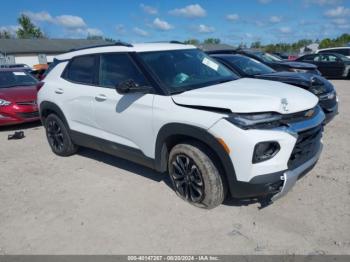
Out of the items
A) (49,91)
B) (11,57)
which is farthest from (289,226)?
(11,57)

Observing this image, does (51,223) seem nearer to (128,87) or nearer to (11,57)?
(128,87)

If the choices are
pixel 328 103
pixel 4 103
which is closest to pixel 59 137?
pixel 4 103

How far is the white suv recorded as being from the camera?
10.0ft

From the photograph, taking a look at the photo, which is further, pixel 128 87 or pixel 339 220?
pixel 128 87

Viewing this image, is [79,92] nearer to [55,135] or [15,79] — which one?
[55,135]

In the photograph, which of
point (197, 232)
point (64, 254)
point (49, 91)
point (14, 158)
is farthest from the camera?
point (14, 158)

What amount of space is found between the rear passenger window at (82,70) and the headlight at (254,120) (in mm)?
2429

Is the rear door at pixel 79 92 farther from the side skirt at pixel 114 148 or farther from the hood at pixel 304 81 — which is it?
the hood at pixel 304 81

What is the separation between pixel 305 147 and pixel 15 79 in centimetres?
863

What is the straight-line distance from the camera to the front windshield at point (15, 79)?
892 cm

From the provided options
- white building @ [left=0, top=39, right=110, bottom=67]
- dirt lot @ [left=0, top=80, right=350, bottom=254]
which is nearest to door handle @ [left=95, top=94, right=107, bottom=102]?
dirt lot @ [left=0, top=80, right=350, bottom=254]

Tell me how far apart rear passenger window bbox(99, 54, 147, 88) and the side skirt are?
830 mm

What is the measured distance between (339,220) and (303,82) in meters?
2.99

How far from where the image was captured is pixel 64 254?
A: 9.92 ft
